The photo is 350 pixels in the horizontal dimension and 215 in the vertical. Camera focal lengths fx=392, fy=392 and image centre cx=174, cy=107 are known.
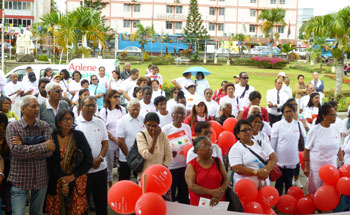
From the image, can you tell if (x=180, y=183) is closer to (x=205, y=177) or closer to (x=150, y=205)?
(x=205, y=177)

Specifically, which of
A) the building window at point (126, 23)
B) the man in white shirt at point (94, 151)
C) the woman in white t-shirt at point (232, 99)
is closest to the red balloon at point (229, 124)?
the woman in white t-shirt at point (232, 99)

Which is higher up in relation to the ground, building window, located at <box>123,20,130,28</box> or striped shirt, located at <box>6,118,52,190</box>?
building window, located at <box>123,20,130,28</box>

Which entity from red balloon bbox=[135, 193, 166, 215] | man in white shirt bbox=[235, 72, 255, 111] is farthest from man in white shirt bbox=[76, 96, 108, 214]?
man in white shirt bbox=[235, 72, 255, 111]

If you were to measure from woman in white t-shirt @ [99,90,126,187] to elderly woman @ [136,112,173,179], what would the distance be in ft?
4.98

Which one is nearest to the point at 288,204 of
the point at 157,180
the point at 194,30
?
the point at 157,180

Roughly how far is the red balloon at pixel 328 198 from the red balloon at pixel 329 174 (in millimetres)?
81

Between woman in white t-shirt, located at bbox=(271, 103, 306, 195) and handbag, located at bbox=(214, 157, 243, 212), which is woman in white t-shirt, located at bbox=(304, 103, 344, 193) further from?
handbag, located at bbox=(214, 157, 243, 212)

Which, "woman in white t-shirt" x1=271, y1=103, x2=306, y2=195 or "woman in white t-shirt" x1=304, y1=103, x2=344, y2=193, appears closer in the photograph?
"woman in white t-shirt" x1=304, y1=103, x2=344, y2=193

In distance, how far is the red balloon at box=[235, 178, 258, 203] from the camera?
176 inches

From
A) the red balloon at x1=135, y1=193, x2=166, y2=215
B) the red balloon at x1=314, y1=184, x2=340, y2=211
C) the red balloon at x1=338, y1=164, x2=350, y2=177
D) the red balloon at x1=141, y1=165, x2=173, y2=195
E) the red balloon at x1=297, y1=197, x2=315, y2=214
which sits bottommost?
the red balloon at x1=297, y1=197, x2=315, y2=214

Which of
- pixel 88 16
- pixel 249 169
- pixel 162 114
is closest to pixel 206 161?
pixel 249 169

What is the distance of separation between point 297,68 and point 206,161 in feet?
116

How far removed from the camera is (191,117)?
20.1ft

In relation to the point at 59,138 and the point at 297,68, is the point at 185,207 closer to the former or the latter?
the point at 59,138
